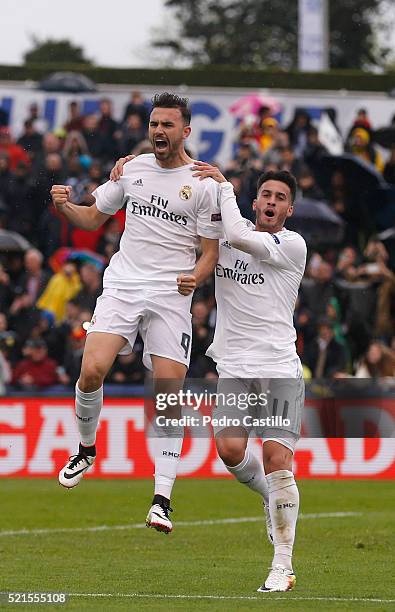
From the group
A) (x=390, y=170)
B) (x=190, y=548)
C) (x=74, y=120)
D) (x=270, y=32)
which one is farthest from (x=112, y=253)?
(x=270, y=32)

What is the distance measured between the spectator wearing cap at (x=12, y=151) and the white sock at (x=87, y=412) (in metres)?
11.6

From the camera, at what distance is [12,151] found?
23875mm

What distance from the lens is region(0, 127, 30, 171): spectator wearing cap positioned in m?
23.4

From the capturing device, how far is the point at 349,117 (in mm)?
26469

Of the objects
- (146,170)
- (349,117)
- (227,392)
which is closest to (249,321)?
(227,392)

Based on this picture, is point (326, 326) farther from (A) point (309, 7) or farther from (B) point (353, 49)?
(B) point (353, 49)

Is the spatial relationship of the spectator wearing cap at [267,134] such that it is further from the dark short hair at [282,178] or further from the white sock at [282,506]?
the white sock at [282,506]

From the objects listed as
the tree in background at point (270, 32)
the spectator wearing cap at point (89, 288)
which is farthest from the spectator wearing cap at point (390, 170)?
the tree in background at point (270, 32)

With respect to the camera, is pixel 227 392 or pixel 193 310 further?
pixel 193 310

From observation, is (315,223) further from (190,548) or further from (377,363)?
(190,548)

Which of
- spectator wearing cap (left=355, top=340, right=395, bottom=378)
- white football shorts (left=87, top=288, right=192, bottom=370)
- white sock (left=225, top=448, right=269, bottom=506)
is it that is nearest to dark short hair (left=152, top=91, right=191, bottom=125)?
white football shorts (left=87, top=288, right=192, bottom=370)

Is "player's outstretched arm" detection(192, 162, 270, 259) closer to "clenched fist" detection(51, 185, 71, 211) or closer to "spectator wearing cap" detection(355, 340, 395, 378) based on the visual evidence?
"clenched fist" detection(51, 185, 71, 211)

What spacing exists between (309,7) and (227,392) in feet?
82.3

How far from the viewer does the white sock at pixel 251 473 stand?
11945 millimetres
